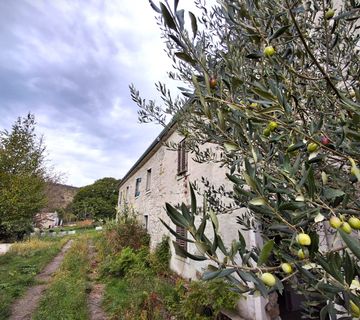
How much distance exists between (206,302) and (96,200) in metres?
35.0

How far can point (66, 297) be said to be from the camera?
630cm

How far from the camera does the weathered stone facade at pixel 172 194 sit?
4.29 meters

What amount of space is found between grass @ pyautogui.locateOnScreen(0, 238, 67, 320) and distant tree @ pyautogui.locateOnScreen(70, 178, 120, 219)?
70.5ft

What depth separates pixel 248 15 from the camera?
4.75 ft

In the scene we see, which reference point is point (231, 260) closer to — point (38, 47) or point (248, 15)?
point (248, 15)

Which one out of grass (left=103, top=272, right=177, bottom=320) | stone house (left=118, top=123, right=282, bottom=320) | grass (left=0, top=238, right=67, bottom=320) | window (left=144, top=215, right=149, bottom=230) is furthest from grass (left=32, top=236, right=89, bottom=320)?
window (left=144, top=215, right=149, bottom=230)

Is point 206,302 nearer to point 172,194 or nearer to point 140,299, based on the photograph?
point 140,299

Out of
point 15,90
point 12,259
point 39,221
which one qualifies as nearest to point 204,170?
point 15,90

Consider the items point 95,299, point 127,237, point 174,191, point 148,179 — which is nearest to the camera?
point 95,299

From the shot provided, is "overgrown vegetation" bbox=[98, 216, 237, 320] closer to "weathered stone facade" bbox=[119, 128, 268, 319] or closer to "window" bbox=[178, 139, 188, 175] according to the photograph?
"weathered stone facade" bbox=[119, 128, 268, 319]

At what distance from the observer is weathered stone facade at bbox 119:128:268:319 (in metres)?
4.29

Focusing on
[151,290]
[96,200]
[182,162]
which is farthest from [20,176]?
[96,200]

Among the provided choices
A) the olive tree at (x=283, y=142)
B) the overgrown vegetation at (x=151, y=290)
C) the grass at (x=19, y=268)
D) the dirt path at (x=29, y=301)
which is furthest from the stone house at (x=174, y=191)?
the grass at (x=19, y=268)

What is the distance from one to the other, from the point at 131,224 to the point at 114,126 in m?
7.68
